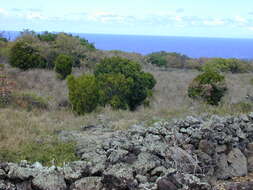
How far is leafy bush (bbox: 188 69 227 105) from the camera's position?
12598 millimetres

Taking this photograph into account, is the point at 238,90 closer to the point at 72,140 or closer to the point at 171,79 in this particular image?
the point at 171,79

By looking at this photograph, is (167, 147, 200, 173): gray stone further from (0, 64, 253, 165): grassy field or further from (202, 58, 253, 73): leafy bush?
(202, 58, 253, 73): leafy bush

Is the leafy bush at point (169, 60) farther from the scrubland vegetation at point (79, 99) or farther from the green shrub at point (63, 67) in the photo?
the green shrub at point (63, 67)

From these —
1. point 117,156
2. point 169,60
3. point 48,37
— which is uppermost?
point 48,37

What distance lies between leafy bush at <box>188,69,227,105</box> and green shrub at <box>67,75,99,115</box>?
4.10 metres

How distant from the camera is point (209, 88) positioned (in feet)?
41.0

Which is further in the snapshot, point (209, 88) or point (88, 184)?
point (209, 88)

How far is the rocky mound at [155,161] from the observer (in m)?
4.50

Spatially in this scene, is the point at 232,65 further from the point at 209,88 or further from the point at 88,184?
the point at 88,184

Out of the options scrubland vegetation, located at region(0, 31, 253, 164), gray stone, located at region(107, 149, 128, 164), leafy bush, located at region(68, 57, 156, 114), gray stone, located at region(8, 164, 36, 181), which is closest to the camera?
gray stone, located at region(8, 164, 36, 181)

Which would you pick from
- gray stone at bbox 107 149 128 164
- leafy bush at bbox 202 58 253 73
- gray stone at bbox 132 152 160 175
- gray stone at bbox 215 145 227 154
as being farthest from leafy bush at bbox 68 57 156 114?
leafy bush at bbox 202 58 253 73

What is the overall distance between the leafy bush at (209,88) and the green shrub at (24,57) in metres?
9.30

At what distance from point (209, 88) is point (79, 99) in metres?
4.73

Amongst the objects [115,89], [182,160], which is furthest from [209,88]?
[182,160]
